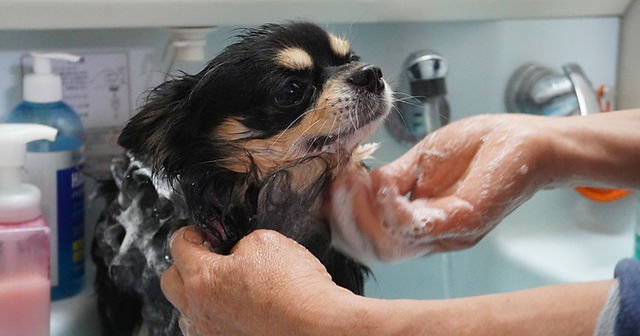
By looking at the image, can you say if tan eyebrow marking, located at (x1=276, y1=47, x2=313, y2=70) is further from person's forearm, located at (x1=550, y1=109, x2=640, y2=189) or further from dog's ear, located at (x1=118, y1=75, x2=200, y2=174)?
person's forearm, located at (x1=550, y1=109, x2=640, y2=189)

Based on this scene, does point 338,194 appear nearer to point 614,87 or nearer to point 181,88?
point 181,88

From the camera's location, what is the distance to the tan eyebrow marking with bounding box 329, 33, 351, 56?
0.96m

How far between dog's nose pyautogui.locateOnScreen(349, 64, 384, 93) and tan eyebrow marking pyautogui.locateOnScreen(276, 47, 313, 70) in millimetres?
59

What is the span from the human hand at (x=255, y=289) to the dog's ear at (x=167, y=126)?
183mm

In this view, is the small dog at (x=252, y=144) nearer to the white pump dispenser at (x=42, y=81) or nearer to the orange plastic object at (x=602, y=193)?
the white pump dispenser at (x=42, y=81)

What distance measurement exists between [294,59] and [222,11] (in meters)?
0.25

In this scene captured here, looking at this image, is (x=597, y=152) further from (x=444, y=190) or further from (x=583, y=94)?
(x=583, y=94)

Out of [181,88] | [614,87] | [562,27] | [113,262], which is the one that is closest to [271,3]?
[181,88]

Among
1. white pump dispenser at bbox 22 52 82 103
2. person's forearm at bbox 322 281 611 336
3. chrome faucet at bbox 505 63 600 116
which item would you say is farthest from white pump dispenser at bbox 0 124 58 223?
chrome faucet at bbox 505 63 600 116

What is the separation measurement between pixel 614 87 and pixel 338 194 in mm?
779

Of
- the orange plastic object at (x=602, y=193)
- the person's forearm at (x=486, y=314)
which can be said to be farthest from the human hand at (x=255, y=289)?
the orange plastic object at (x=602, y=193)

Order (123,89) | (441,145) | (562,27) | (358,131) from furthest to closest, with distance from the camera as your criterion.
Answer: (562,27) < (123,89) < (441,145) < (358,131)

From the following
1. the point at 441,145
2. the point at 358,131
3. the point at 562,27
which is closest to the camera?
the point at 358,131

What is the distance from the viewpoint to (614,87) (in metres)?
1.51
